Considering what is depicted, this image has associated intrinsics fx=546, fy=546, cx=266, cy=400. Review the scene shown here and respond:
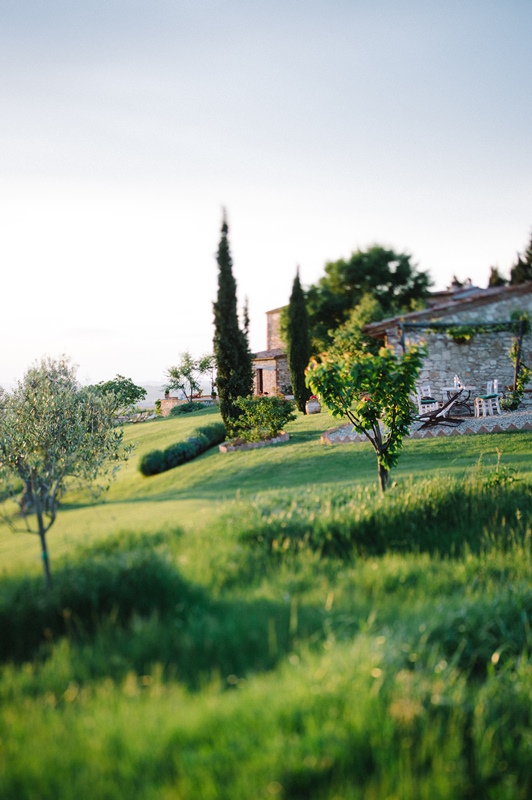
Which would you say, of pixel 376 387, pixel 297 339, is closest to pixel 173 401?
pixel 297 339

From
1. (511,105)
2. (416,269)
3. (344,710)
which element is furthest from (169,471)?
(416,269)

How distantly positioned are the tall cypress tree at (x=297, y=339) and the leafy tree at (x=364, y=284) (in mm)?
13267

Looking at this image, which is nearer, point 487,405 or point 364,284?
point 487,405

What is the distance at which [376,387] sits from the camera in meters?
8.05

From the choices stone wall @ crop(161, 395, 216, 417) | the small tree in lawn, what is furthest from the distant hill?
the small tree in lawn

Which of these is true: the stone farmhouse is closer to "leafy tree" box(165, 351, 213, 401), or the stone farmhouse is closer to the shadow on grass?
the shadow on grass

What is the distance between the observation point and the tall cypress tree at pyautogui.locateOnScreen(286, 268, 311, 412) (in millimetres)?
22583

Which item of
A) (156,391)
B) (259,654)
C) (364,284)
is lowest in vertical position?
(259,654)

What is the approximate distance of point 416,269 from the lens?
127 feet

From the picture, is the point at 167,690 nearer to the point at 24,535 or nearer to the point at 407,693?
the point at 407,693

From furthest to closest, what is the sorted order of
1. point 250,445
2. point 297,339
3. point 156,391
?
point 156,391
point 297,339
point 250,445

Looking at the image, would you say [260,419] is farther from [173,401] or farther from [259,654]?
[173,401]

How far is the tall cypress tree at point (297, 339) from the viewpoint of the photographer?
22.6 m

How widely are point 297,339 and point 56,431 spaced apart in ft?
46.8
